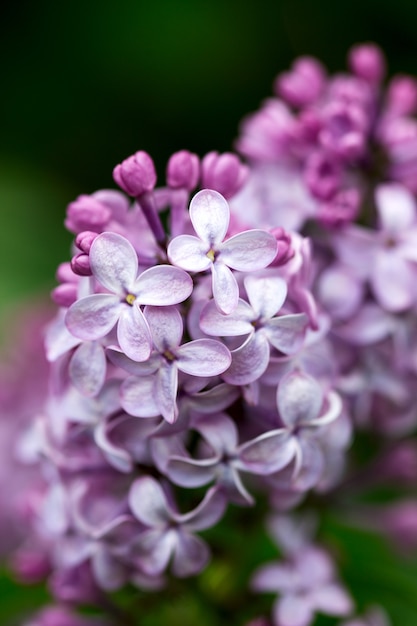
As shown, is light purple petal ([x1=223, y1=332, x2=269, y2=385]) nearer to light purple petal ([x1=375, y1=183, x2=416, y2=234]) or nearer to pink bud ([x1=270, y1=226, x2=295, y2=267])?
pink bud ([x1=270, y1=226, x2=295, y2=267])

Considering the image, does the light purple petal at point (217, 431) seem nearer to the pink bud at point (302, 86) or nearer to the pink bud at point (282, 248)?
the pink bud at point (282, 248)

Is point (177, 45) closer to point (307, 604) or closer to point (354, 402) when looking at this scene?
point (354, 402)

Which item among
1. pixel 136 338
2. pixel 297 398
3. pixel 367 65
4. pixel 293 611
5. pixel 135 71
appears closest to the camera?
pixel 136 338

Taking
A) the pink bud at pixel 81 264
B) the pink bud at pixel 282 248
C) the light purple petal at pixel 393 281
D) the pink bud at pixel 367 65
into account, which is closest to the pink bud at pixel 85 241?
the pink bud at pixel 81 264

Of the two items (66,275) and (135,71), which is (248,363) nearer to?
(66,275)

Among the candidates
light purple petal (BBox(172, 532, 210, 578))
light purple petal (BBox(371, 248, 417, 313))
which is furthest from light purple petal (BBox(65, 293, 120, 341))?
light purple petal (BBox(371, 248, 417, 313))

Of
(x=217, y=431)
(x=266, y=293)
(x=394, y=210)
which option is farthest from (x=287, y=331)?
(x=394, y=210)
